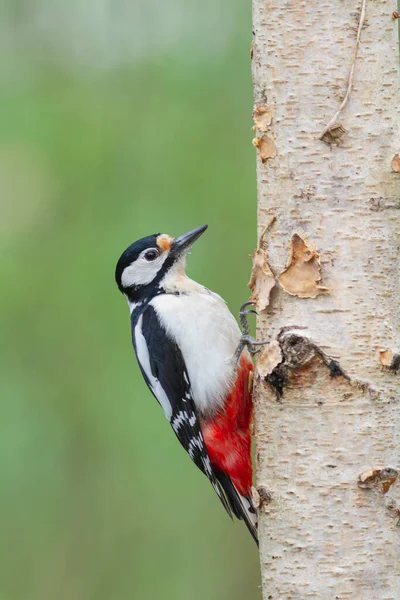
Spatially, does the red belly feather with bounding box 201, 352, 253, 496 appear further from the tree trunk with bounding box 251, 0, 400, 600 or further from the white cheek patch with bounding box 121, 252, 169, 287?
the tree trunk with bounding box 251, 0, 400, 600

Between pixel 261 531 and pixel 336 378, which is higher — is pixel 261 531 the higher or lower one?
the lower one

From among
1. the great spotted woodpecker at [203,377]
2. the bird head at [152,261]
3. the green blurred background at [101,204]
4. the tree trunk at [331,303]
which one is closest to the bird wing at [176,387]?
the great spotted woodpecker at [203,377]

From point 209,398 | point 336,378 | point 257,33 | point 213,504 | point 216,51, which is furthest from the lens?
point 213,504

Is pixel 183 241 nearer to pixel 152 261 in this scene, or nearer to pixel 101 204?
pixel 152 261

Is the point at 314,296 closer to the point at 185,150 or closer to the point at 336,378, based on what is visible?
the point at 336,378

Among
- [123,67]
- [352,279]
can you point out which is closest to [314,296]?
[352,279]

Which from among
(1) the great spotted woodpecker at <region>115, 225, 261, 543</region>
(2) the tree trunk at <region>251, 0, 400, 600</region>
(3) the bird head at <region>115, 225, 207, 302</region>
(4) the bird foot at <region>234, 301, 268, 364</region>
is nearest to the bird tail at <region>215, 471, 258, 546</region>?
(1) the great spotted woodpecker at <region>115, 225, 261, 543</region>

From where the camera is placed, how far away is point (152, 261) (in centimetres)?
312

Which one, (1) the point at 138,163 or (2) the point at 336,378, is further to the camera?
(1) the point at 138,163

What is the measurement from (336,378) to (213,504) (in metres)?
2.17

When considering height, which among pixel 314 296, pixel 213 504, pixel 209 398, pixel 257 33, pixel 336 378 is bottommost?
pixel 213 504

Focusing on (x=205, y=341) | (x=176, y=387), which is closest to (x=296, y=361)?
(x=205, y=341)

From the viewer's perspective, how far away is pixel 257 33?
2.00 m

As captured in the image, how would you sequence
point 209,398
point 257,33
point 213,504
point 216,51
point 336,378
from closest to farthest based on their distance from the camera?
point 336,378
point 257,33
point 209,398
point 216,51
point 213,504
